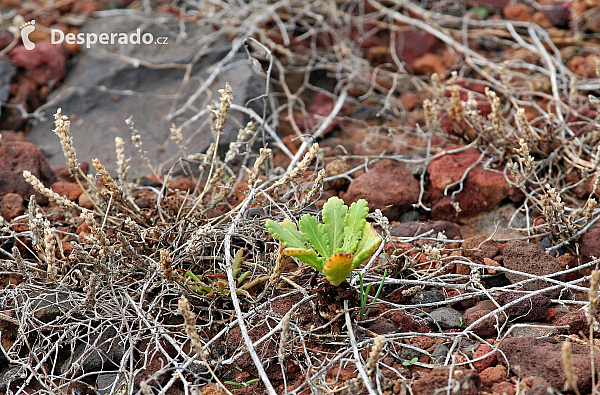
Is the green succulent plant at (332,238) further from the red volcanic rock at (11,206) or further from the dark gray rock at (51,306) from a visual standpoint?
the red volcanic rock at (11,206)

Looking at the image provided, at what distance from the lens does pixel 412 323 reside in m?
2.26

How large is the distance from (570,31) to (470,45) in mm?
753

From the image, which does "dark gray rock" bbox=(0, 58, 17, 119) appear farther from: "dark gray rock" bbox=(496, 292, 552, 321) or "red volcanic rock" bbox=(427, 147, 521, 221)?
"dark gray rock" bbox=(496, 292, 552, 321)

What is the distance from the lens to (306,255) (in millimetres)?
1931

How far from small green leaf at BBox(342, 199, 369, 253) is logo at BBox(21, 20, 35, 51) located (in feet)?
10.8

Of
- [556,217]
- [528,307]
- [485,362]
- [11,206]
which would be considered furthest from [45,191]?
[556,217]

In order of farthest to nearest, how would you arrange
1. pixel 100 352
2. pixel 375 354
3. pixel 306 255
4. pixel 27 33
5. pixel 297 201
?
pixel 27 33
pixel 297 201
pixel 100 352
pixel 306 255
pixel 375 354

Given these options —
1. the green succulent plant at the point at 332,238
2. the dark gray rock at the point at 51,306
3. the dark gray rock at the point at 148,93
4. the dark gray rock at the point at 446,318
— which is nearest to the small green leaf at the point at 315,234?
the green succulent plant at the point at 332,238

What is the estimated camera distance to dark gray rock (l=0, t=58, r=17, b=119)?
13.1 ft

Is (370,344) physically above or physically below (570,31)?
below

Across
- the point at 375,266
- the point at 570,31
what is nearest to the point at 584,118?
the point at 570,31

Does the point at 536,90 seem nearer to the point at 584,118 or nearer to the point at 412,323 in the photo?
the point at 584,118

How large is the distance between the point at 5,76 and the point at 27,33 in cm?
52

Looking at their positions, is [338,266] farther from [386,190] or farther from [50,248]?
[386,190]
